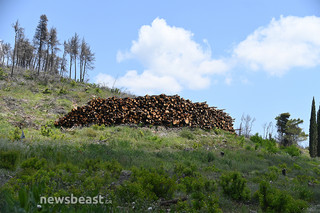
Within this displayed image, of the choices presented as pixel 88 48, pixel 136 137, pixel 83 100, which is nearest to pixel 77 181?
pixel 136 137

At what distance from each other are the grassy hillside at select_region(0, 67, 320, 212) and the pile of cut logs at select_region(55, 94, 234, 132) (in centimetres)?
61

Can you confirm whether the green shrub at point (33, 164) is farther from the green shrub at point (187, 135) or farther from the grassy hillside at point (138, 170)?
the green shrub at point (187, 135)

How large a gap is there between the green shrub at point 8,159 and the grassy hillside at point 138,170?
0.02 metres

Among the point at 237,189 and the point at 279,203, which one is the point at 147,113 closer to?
the point at 237,189

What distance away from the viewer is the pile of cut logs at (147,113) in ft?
40.3

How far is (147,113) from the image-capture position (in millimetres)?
12203

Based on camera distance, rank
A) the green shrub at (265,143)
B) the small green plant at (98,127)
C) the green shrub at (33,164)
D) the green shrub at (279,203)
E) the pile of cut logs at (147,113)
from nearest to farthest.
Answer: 1. the green shrub at (279,203)
2. the green shrub at (33,164)
3. the small green plant at (98,127)
4. the green shrub at (265,143)
5. the pile of cut logs at (147,113)

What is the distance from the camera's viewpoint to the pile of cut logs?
1229 centimetres

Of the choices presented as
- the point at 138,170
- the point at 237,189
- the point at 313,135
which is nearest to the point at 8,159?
the point at 138,170

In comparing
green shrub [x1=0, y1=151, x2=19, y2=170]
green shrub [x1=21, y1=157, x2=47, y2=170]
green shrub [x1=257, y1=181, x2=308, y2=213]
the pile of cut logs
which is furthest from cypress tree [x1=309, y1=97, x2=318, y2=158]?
green shrub [x1=0, y1=151, x2=19, y2=170]

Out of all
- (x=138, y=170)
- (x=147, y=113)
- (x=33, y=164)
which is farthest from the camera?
(x=147, y=113)

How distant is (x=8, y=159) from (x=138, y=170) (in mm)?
3249

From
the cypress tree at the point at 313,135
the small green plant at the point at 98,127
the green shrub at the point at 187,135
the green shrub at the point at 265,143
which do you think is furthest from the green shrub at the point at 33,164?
the cypress tree at the point at 313,135

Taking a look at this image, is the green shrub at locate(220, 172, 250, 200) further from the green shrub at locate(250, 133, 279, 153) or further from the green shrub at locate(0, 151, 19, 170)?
the green shrub at locate(250, 133, 279, 153)
